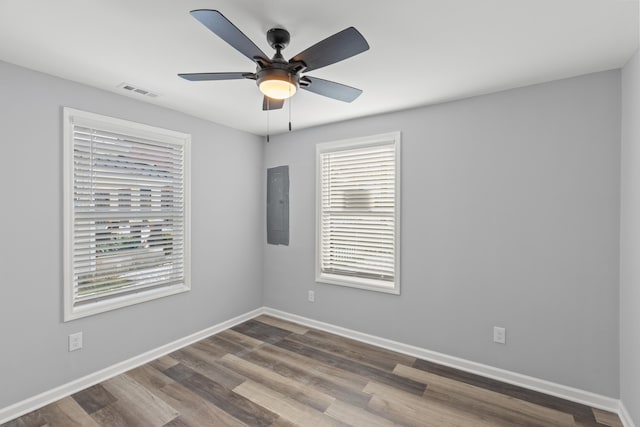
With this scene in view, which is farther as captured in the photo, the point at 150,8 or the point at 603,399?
the point at 603,399

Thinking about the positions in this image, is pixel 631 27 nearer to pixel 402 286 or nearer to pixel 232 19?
pixel 232 19

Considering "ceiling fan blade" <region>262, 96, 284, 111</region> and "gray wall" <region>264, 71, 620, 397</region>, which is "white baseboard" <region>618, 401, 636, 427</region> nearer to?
"gray wall" <region>264, 71, 620, 397</region>

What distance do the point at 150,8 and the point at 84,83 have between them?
1381mm

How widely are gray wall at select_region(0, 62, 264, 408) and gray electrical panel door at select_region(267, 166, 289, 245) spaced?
978 mm

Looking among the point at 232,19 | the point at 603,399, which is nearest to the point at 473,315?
the point at 603,399

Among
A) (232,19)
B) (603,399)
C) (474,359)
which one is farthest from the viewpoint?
(474,359)

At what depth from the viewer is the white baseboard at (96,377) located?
2.12m

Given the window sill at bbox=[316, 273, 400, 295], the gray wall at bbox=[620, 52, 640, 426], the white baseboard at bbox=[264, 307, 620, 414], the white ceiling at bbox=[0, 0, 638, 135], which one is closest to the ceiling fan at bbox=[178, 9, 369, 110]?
the white ceiling at bbox=[0, 0, 638, 135]

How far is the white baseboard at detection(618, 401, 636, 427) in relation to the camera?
1.96m

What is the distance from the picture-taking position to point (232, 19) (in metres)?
1.64

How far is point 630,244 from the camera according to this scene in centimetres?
198

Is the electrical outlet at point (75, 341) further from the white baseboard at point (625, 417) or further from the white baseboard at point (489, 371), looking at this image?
the white baseboard at point (625, 417)

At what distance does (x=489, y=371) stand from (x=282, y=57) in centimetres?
295

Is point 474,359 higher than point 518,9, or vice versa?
point 518,9
